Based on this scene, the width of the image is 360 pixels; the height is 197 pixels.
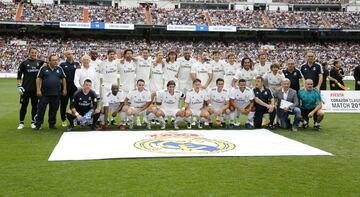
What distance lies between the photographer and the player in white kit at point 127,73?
10.8 meters

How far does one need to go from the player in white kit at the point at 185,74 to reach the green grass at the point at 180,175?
185 inches

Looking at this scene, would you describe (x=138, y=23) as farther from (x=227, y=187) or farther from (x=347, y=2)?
(x=227, y=187)

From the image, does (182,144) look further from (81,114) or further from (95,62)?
(95,62)

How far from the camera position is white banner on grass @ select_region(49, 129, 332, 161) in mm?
7023

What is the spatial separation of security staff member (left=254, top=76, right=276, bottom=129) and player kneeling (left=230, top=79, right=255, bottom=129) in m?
0.13

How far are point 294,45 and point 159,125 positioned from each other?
1749 inches

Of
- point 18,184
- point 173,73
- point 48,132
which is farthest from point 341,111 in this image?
point 18,184

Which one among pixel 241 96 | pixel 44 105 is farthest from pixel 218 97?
pixel 44 105

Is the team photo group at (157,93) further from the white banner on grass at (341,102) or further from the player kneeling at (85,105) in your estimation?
the white banner on grass at (341,102)

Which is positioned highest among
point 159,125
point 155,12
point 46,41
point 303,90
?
point 155,12

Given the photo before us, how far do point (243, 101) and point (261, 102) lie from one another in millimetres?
556

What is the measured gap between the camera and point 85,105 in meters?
9.66

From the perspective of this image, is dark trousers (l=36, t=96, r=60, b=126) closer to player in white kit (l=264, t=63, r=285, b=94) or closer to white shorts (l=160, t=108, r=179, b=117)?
white shorts (l=160, t=108, r=179, b=117)

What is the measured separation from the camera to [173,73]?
11.3 meters
